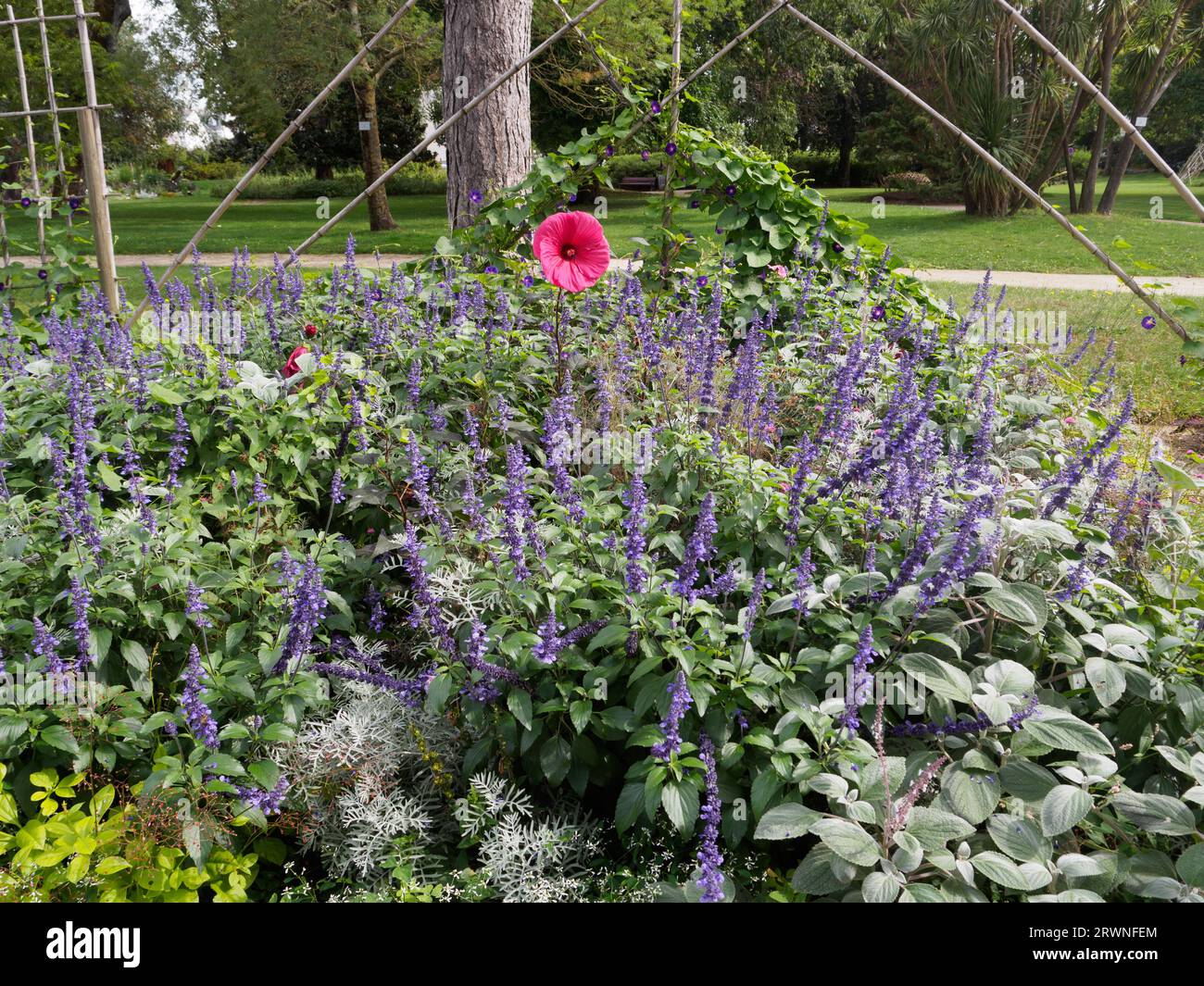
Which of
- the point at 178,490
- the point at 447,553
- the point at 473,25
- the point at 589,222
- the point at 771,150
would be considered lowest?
the point at 447,553

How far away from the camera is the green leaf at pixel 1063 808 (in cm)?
177

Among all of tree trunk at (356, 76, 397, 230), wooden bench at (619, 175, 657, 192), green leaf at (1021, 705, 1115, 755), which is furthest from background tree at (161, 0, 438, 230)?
green leaf at (1021, 705, 1115, 755)

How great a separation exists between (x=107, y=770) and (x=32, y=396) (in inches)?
66.6

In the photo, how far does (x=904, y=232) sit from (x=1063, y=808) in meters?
16.3

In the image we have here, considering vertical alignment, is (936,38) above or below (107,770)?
above

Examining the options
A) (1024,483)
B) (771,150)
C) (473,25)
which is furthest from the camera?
(771,150)

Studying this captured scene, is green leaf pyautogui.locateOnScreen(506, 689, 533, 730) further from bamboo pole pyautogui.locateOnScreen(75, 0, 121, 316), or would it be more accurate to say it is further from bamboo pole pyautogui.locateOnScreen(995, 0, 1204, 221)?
bamboo pole pyautogui.locateOnScreen(75, 0, 121, 316)

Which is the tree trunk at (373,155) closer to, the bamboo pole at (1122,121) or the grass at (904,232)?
the grass at (904,232)

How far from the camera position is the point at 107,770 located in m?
2.15

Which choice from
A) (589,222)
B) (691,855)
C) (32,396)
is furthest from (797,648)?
(32,396)

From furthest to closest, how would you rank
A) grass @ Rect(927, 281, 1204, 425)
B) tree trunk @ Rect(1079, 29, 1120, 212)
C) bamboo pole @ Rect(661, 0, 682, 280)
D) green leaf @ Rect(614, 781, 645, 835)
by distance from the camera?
1. tree trunk @ Rect(1079, 29, 1120, 212)
2. grass @ Rect(927, 281, 1204, 425)
3. bamboo pole @ Rect(661, 0, 682, 280)
4. green leaf @ Rect(614, 781, 645, 835)

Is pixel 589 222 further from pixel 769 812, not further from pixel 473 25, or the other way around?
pixel 473 25

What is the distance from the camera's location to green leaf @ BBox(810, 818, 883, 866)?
67.0 inches

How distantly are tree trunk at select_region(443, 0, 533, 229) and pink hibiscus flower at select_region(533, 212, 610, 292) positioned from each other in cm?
265
